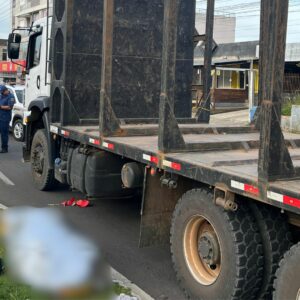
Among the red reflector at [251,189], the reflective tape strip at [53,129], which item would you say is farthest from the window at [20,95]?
the red reflector at [251,189]

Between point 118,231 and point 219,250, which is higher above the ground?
point 219,250

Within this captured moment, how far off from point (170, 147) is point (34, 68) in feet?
15.5

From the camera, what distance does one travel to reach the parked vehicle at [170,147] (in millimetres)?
3498

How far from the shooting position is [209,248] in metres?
4.16

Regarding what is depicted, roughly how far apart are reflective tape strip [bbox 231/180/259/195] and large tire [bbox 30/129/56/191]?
187 inches

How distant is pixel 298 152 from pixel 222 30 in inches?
1987

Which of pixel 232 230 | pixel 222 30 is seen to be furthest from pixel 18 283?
pixel 222 30

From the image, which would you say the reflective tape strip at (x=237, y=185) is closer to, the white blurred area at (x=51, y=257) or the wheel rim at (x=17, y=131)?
the white blurred area at (x=51, y=257)

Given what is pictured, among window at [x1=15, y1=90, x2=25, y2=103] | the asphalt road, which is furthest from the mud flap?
window at [x1=15, y1=90, x2=25, y2=103]

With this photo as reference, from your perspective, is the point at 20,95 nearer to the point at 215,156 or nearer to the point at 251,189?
the point at 215,156

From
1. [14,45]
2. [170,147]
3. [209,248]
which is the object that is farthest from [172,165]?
[14,45]

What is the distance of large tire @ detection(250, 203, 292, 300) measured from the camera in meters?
3.83

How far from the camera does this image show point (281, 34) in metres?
3.34

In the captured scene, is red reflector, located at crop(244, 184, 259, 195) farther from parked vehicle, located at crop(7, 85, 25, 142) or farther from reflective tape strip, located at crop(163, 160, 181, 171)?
parked vehicle, located at crop(7, 85, 25, 142)
